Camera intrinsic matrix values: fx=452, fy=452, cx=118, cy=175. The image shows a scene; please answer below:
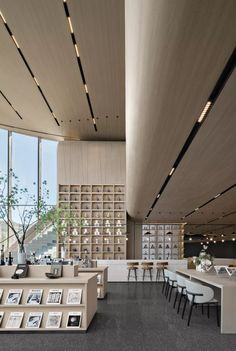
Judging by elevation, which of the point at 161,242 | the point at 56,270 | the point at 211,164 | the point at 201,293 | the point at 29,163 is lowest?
the point at 201,293

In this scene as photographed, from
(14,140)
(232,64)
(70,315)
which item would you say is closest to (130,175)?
(70,315)

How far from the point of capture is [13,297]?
7.00 metres

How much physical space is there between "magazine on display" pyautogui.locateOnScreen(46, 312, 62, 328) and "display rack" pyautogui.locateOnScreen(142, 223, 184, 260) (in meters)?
14.9

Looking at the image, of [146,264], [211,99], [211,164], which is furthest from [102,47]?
[146,264]

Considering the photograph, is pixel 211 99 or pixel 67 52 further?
pixel 67 52

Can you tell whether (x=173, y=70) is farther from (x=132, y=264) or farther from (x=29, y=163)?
(x=29, y=163)

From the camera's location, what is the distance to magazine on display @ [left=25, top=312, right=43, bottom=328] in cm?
679

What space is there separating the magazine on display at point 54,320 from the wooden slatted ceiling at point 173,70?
3.00 metres

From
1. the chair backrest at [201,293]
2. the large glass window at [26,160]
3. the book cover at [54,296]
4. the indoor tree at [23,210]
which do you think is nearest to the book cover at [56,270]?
the book cover at [54,296]

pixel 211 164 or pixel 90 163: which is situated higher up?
pixel 90 163

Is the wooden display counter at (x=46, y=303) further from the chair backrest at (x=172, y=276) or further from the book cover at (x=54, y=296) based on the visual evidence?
the chair backrest at (x=172, y=276)

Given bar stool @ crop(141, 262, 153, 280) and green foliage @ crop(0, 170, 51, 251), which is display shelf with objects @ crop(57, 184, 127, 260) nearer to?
green foliage @ crop(0, 170, 51, 251)

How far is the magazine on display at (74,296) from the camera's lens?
6991 millimetres

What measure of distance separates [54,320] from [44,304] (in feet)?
0.94
